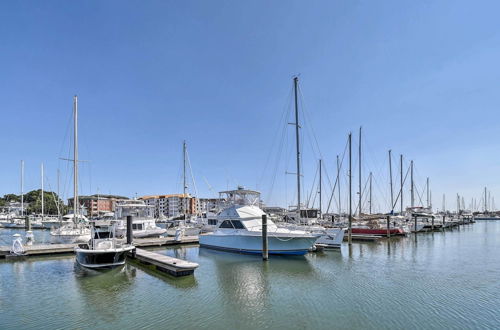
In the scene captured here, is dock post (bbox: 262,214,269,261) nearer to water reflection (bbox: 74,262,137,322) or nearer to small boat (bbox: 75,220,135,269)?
water reflection (bbox: 74,262,137,322)

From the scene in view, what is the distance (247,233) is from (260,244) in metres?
1.51

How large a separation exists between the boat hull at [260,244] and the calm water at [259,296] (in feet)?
4.58

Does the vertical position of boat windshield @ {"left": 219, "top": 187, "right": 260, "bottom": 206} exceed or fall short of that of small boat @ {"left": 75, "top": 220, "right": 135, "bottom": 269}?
it exceeds it

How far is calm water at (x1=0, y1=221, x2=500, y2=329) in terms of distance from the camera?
33.4 ft

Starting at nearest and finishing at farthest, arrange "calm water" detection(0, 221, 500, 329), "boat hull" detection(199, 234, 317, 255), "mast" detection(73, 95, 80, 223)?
1. "calm water" detection(0, 221, 500, 329)
2. "boat hull" detection(199, 234, 317, 255)
3. "mast" detection(73, 95, 80, 223)

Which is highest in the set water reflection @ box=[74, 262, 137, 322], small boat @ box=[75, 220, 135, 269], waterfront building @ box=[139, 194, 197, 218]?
small boat @ box=[75, 220, 135, 269]

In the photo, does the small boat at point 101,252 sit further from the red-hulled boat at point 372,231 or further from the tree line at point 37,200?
the tree line at point 37,200

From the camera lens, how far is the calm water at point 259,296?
33.4 feet

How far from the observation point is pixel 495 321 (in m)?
10.2

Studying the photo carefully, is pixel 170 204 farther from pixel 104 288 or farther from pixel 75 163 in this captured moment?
pixel 104 288

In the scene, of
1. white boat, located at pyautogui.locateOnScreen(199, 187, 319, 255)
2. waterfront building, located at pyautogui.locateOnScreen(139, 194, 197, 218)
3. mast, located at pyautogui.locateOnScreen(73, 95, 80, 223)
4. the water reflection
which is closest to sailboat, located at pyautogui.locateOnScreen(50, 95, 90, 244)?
mast, located at pyautogui.locateOnScreen(73, 95, 80, 223)

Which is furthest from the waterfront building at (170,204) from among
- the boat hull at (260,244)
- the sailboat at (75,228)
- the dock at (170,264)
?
the dock at (170,264)

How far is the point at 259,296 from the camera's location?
13047mm

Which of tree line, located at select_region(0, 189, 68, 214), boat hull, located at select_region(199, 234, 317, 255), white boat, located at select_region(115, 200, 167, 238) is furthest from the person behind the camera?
tree line, located at select_region(0, 189, 68, 214)
